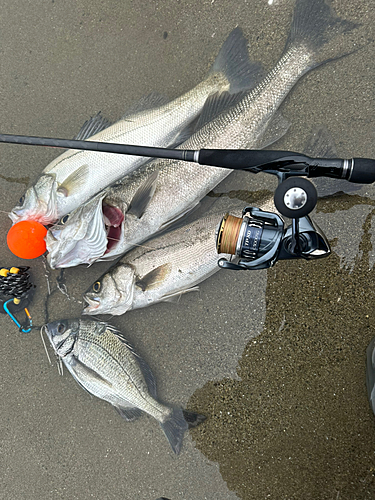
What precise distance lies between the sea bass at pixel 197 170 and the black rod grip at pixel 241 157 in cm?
68

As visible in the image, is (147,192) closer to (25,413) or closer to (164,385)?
(164,385)

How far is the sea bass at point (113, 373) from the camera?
8.21 feet

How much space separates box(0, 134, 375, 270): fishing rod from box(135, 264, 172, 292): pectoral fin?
2.35 ft

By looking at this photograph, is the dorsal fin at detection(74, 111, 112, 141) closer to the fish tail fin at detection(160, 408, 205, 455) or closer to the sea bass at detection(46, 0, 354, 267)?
the sea bass at detection(46, 0, 354, 267)

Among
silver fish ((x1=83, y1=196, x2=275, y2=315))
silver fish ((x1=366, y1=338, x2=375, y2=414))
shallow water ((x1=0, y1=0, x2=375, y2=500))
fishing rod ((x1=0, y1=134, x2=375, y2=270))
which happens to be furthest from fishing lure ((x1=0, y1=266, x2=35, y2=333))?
silver fish ((x1=366, y1=338, x2=375, y2=414))

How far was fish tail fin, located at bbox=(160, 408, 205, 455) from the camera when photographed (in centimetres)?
251

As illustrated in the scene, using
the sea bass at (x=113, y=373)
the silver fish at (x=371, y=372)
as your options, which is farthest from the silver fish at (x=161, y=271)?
the silver fish at (x=371, y=372)

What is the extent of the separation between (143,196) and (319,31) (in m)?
1.74

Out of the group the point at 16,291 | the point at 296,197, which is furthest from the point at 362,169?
the point at 16,291

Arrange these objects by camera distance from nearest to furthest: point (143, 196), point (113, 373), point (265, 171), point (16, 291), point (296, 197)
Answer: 1. point (296, 197)
2. point (265, 171)
3. point (143, 196)
4. point (113, 373)
5. point (16, 291)

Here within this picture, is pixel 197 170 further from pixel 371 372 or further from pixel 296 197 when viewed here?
pixel 371 372

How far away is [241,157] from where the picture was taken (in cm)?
166

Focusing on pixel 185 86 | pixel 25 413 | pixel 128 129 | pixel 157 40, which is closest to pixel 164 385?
pixel 25 413

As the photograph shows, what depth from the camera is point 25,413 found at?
2709mm
